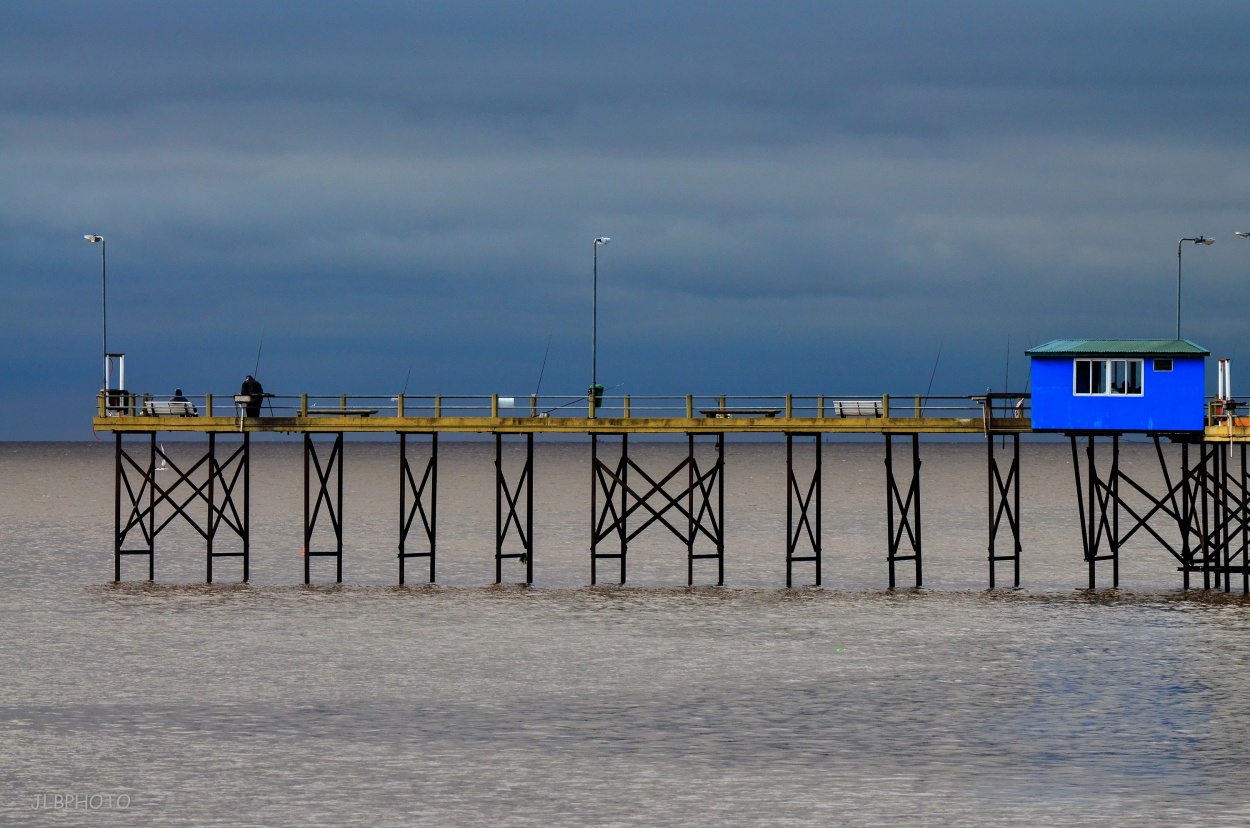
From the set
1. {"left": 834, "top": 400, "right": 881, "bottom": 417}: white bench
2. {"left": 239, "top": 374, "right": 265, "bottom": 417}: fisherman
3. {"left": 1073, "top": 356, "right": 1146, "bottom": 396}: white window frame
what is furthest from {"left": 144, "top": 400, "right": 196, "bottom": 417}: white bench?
{"left": 1073, "top": 356, "right": 1146, "bottom": 396}: white window frame

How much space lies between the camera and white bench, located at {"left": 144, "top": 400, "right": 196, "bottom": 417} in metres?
58.5

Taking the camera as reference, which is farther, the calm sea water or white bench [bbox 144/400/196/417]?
white bench [bbox 144/400/196/417]

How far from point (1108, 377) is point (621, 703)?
83.9ft

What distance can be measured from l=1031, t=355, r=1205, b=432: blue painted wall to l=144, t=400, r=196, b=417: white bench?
3053 cm

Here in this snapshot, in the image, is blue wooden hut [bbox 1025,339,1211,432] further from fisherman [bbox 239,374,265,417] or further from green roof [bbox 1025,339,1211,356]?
fisherman [bbox 239,374,265,417]

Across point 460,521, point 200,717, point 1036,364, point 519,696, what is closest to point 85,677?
point 200,717

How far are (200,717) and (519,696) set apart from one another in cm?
709

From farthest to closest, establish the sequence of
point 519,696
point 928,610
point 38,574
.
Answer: point 38,574 < point 928,610 < point 519,696

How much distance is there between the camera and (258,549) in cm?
8475

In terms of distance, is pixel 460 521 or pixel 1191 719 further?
pixel 460 521

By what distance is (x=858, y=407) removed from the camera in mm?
55375

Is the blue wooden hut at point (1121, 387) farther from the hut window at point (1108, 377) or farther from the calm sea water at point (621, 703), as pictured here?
the calm sea water at point (621, 703)

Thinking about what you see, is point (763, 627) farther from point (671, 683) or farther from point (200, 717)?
point (200, 717)

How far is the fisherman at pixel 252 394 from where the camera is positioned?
5816cm
